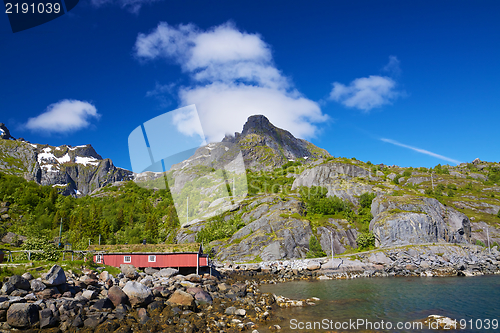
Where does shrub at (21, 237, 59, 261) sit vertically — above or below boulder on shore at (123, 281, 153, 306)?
above

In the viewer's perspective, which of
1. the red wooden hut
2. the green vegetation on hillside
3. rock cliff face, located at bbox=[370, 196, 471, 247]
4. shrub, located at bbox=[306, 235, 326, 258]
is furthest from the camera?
the green vegetation on hillside

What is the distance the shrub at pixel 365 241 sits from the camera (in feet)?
234

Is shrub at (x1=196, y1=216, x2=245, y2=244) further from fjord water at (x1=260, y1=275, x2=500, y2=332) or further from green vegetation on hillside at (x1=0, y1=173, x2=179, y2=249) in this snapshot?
fjord water at (x1=260, y1=275, x2=500, y2=332)

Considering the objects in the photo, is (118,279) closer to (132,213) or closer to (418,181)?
(132,213)

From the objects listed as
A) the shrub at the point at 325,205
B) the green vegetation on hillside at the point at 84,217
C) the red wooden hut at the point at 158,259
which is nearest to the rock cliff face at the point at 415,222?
the shrub at the point at 325,205

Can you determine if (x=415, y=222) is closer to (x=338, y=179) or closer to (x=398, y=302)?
(x=338, y=179)

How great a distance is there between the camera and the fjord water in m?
23.0

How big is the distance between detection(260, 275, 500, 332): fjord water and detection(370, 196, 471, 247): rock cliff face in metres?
26.6

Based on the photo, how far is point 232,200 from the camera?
4072 inches

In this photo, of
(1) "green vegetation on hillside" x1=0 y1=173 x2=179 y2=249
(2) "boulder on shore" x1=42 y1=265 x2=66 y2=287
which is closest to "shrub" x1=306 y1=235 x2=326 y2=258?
(1) "green vegetation on hillside" x1=0 y1=173 x2=179 y2=249

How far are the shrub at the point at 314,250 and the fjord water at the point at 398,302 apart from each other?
25208 millimetres

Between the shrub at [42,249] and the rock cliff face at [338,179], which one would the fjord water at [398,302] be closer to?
the shrub at [42,249]

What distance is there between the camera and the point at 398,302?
28.5m

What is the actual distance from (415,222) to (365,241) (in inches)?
494
